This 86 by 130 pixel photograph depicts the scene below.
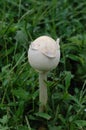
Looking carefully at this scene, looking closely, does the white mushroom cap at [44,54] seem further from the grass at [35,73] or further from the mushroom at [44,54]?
the grass at [35,73]

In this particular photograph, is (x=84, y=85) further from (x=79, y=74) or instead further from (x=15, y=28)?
(x=15, y=28)

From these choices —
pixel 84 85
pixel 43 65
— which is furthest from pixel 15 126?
pixel 84 85

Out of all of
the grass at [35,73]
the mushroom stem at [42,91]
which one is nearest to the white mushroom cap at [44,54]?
the mushroom stem at [42,91]

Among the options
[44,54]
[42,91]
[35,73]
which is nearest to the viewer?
[44,54]

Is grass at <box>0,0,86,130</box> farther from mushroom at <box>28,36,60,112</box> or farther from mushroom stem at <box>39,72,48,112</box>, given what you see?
mushroom at <box>28,36,60,112</box>

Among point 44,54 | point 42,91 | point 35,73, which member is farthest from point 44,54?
point 35,73

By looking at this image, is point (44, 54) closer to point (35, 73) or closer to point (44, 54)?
point (44, 54)
